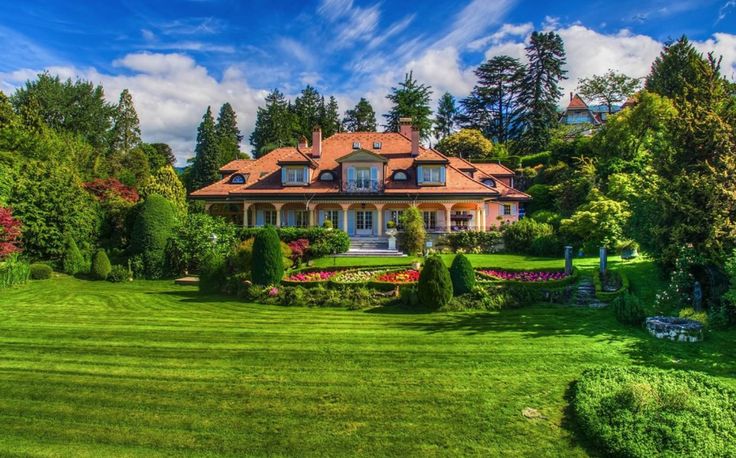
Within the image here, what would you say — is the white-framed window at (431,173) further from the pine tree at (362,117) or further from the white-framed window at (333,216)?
the pine tree at (362,117)

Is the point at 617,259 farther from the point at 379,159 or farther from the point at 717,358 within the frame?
the point at 379,159

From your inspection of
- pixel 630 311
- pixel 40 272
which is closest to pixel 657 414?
pixel 630 311

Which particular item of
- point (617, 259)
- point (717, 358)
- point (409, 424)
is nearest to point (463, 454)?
point (409, 424)

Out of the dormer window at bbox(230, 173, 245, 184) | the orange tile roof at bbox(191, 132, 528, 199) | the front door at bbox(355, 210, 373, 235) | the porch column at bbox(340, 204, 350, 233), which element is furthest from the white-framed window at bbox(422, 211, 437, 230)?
the dormer window at bbox(230, 173, 245, 184)

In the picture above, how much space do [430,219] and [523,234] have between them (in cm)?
800

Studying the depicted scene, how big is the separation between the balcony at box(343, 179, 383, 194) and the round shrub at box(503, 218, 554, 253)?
9.80 meters

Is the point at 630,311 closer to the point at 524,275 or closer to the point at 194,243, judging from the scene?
the point at 524,275

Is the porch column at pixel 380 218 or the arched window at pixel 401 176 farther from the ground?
the arched window at pixel 401 176

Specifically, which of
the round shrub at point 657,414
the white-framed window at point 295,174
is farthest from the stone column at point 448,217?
the round shrub at point 657,414

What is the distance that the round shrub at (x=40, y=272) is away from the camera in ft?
73.9

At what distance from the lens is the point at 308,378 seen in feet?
28.1

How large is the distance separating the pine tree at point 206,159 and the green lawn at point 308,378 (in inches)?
1628

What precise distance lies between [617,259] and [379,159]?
17174mm

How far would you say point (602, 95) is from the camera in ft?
192
